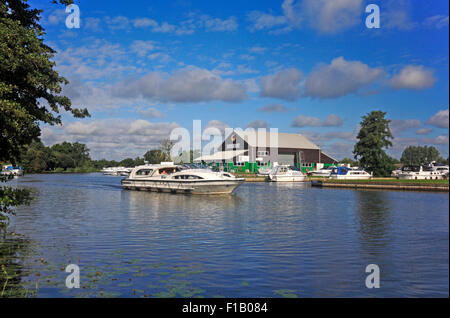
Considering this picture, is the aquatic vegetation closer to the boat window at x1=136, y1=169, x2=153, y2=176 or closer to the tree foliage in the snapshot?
the tree foliage

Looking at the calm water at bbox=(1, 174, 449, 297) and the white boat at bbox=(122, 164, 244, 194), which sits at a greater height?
the white boat at bbox=(122, 164, 244, 194)

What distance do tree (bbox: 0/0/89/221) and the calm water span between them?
3.77m

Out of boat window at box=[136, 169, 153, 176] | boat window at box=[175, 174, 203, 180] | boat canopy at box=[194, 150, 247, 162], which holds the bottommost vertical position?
boat window at box=[175, 174, 203, 180]

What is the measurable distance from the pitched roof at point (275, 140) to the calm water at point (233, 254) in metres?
83.3

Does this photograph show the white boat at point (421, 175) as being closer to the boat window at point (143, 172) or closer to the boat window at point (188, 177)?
the boat window at point (188, 177)

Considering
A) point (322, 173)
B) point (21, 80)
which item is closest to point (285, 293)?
point (21, 80)

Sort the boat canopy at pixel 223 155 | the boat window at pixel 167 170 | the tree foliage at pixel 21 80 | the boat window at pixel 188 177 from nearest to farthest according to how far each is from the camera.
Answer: the tree foliage at pixel 21 80, the boat window at pixel 188 177, the boat window at pixel 167 170, the boat canopy at pixel 223 155

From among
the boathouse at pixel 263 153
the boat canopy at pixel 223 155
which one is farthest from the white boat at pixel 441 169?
the boat canopy at pixel 223 155

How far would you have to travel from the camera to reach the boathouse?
354 ft

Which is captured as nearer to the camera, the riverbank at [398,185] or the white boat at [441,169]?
the riverbank at [398,185]

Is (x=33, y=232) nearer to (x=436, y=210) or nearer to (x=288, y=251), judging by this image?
(x=288, y=251)

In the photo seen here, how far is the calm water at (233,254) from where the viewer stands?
1145 centimetres

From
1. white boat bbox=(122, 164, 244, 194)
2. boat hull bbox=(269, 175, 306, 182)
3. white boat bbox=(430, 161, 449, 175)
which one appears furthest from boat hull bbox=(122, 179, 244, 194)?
white boat bbox=(430, 161, 449, 175)

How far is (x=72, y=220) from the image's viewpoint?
25.5 metres
